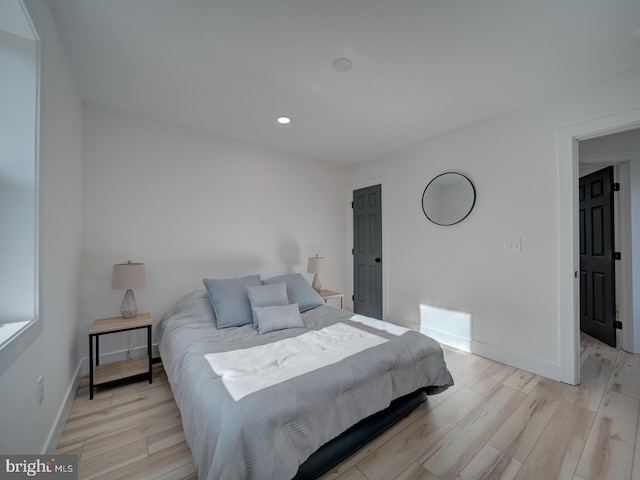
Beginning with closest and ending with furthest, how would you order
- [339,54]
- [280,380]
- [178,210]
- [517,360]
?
[280,380] → [339,54] → [517,360] → [178,210]

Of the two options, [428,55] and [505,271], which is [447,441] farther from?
[428,55]

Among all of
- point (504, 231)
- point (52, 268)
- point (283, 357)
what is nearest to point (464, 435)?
point (283, 357)

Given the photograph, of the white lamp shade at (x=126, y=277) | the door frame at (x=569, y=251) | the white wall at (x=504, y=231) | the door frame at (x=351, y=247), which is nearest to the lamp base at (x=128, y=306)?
the white lamp shade at (x=126, y=277)

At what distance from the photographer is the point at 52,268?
5.09ft

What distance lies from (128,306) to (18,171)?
151 centimetres

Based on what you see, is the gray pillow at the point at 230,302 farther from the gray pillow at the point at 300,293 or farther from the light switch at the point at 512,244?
the light switch at the point at 512,244

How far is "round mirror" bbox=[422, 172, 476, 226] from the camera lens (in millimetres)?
2900

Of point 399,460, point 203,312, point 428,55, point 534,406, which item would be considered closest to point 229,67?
point 428,55

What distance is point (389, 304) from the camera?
3.73m

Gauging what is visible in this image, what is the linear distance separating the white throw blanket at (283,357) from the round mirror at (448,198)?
182 centimetres

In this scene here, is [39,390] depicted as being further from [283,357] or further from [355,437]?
[355,437]

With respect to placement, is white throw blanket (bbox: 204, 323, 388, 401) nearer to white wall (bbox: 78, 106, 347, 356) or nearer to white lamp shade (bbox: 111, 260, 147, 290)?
white lamp shade (bbox: 111, 260, 147, 290)

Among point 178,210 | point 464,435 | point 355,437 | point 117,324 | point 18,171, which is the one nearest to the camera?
point 18,171

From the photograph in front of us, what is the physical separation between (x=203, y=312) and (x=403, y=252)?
2554 mm
